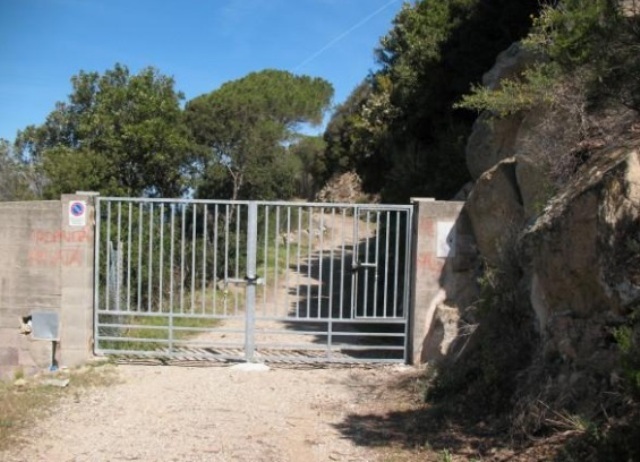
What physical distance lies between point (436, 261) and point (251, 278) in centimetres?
239

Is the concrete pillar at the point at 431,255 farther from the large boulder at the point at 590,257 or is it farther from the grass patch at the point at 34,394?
the grass patch at the point at 34,394

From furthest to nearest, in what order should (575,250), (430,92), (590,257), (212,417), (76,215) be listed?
(430,92) < (76,215) < (212,417) < (575,250) < (590,257)

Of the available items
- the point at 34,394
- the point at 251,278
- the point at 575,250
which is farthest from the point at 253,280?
the point at 575,250

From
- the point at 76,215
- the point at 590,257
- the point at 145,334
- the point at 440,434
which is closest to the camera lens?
the point at 590,257

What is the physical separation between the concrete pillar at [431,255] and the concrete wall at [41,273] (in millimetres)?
4193

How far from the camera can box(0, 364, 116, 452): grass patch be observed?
580cm

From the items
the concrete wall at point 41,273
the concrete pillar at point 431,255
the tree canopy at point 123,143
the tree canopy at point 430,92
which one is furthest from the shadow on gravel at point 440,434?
the tree canopy at point 123,143

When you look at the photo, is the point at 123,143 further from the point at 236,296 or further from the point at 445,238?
the point at 445,238

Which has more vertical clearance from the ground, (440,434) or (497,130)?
(497,130)

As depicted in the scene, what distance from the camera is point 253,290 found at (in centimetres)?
848

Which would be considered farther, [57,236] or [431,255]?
[431,255]

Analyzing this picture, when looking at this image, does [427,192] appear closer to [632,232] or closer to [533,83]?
[533,83]

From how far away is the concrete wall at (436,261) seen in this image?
8375 millimetres

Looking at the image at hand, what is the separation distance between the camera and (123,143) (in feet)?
61.7
